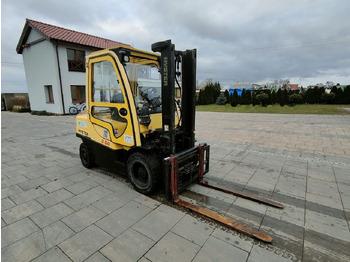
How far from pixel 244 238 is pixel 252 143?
16.3 ft

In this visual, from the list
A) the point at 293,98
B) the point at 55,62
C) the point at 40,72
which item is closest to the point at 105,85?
the point at 55,62

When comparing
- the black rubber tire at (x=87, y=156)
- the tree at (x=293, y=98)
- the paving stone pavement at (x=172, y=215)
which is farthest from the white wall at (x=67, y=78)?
the tree at (x=293, y=98)

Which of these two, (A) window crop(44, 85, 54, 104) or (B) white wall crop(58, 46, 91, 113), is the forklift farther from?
(A) window crop(44, 85, 54, 104)

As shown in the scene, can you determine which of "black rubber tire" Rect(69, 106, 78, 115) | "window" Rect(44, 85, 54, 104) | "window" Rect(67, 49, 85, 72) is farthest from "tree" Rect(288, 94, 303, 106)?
"window" Rect(44, 85, 54, 104)

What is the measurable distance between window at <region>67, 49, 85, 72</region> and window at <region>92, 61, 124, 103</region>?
14356 millimetres

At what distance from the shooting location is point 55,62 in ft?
48.5

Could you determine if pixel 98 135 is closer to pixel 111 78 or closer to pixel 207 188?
pixel 111 78

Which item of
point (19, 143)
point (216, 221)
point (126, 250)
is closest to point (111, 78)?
point (126, 250)

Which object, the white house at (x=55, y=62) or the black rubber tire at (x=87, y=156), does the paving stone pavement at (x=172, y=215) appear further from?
the white house at (x=55, y=62)

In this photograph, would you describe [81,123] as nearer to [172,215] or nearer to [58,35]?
[172,215]

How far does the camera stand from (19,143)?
7258 millimetres

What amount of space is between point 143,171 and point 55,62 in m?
15.6

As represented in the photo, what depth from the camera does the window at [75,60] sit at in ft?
51.4

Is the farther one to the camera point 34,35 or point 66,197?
point 34,35
